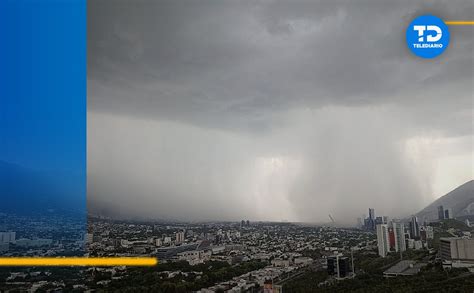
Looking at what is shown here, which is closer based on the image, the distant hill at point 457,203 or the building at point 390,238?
the distant hill at point 457,203

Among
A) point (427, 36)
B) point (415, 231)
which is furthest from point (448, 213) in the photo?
point (427, 36)

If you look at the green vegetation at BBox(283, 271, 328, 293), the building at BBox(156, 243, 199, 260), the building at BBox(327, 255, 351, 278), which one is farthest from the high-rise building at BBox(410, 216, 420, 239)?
the building at BBox(156, 243, 199, 260)

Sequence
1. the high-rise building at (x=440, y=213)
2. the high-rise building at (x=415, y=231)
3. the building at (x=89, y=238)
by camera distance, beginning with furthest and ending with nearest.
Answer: the high-rise building at (x=415, y=231), the high-rise building at (x=440, y=213), the building at (x=89, y=238)

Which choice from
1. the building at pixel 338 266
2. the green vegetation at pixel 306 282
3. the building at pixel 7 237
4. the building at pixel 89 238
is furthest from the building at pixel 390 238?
the building at pixel 7 237

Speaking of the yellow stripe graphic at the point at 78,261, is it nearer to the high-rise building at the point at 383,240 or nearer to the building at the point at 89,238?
the building at the point at 89,238

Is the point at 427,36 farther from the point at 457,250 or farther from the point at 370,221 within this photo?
the point at 457,250

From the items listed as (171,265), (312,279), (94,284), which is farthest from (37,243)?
(312,279)
